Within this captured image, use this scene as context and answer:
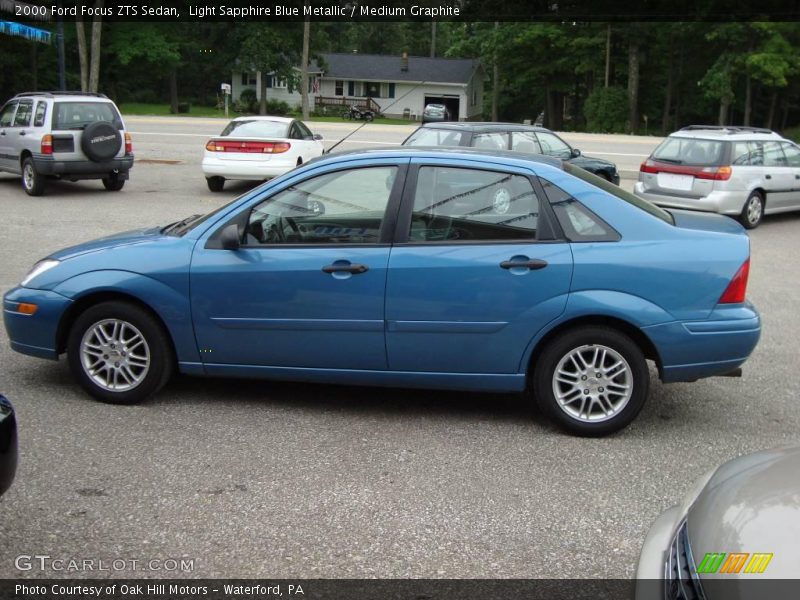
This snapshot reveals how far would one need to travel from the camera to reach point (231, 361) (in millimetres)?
5488

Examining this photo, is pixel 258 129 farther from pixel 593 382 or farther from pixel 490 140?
pixel 593 382

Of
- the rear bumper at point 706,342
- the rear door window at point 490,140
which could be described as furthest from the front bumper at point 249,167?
the rear bumper at point 706,342

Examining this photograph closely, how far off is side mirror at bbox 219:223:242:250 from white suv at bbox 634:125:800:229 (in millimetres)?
10877

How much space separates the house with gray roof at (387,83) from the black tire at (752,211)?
58660 millimetres

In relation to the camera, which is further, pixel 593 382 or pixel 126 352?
pixel 126 352

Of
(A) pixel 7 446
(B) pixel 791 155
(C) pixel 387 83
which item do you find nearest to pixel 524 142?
(B) pixel 791 155

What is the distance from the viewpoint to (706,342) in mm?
5168

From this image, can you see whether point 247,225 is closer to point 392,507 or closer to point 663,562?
point 392,507

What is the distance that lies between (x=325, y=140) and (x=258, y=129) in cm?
1298

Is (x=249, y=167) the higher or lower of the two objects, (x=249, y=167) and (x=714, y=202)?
the higher

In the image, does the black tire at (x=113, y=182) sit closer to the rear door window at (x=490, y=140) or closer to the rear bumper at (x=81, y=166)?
the rear bumper at (x=81, y=166)

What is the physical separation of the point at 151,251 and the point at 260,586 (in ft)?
8.65

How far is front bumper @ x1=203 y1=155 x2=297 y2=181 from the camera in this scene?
55.6 feet

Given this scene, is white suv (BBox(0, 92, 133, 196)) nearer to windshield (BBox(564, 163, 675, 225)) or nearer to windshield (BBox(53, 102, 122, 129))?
windshield (BBox(53, 102, 122, 129))
